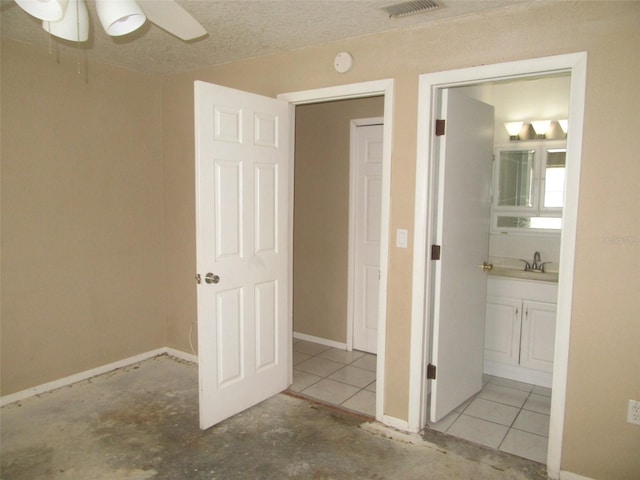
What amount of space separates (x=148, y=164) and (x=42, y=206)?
92 centimetres

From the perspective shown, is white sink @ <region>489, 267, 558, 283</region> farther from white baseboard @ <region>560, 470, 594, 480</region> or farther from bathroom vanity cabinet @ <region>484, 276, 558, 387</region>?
white baseboard @ <region>560, 470, 594, 480</region>

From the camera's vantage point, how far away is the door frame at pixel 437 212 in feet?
7.06

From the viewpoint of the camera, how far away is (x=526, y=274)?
3.38m

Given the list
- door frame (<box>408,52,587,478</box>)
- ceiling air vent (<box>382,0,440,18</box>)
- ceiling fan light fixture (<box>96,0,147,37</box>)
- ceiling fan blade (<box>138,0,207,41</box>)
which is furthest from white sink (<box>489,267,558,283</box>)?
ceiling fan light fixture (<box>96,0,147,37</box>)

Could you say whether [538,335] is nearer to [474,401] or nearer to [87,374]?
[474,401]

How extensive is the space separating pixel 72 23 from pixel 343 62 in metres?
1.52

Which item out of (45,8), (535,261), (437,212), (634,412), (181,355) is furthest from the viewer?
(181,355)

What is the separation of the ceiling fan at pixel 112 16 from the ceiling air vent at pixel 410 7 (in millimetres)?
987

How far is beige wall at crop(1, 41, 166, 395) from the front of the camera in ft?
9.81

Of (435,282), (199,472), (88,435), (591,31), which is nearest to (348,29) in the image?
(591,31)

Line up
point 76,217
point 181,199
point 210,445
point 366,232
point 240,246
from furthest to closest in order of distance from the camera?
1. point 366,232
2. point 181,199
3. point 76,217
4. point 240,246
5. point 210,445

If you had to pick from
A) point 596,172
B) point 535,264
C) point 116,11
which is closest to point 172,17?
point 116,11

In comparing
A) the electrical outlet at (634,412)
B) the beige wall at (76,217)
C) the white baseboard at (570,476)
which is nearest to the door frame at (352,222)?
the beige wall at (76,217)

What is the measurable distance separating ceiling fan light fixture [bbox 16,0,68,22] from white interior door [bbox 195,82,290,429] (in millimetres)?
953
